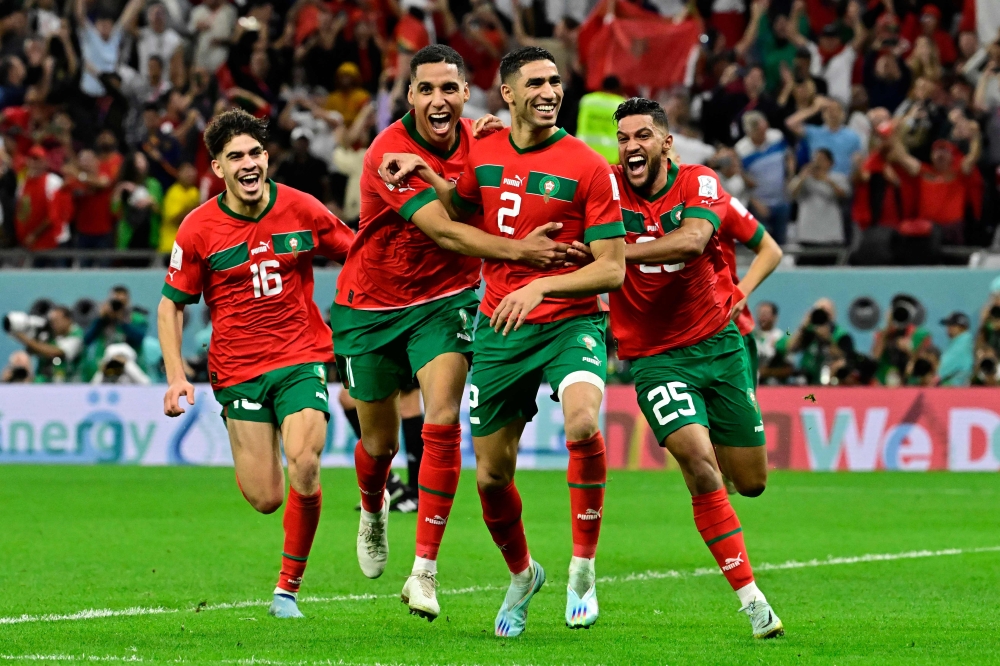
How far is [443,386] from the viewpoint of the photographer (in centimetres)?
793

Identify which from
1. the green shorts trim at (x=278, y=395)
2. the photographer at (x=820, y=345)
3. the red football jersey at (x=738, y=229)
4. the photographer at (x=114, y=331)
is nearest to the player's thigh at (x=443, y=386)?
the green shorts trim at (x=278, y=395)

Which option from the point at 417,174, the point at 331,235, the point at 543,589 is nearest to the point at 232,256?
the point at 331,235

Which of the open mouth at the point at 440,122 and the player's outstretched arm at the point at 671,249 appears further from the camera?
the open mouth at the point at 440,122

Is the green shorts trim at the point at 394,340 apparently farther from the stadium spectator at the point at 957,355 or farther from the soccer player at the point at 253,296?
the stadium spectator at the point at 957,355

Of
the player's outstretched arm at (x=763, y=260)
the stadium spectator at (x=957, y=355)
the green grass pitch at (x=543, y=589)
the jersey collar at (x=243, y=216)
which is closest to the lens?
the green grass pitch at (x=543, y=589)

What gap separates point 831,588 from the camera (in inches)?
370

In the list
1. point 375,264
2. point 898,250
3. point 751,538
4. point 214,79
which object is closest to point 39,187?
point 214,79

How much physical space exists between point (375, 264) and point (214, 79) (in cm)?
1392

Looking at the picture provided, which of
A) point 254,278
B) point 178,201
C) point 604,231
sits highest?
point 604,231

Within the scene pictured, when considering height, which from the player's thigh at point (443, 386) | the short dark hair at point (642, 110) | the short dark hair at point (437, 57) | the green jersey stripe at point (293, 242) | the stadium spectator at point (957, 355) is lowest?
the stadium spectator at point (957, 355)

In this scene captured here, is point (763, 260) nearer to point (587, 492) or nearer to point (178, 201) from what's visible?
point (587, 492)

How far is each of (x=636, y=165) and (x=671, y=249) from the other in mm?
513

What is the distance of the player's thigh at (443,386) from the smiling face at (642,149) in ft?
4.14

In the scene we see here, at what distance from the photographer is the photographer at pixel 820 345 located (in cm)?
1759
